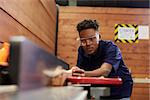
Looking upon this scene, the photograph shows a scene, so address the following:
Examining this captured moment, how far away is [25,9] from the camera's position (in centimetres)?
254

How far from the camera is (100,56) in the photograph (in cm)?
241

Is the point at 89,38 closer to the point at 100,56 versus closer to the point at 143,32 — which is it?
the point at 100,56

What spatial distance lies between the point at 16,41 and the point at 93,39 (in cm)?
182

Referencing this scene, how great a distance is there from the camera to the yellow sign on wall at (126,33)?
15.5 feet

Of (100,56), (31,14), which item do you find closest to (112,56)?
(100,56)

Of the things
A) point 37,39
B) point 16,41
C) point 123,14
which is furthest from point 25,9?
point 123,14

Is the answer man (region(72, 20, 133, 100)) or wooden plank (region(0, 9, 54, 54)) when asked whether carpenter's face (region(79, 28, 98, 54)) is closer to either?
man (region(72, 20, 133, 100))

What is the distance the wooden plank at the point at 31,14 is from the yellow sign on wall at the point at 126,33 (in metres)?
1.30

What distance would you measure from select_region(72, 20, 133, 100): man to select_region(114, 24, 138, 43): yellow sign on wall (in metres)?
2.21

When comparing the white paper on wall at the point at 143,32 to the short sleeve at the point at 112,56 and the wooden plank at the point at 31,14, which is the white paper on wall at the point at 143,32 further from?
the short sleeve at the point at 112,56

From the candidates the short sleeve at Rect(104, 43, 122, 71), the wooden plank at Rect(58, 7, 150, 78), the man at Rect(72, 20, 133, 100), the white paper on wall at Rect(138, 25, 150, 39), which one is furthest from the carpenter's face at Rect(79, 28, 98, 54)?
the white paper on wall at Rect(138, 25, 150, 39)

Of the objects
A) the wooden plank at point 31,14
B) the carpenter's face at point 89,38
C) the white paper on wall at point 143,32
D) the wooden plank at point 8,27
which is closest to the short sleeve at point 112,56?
the carpenter's face at point 89,38

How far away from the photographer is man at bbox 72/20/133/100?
2303 millimetres

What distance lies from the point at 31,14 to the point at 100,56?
0.87 metres
